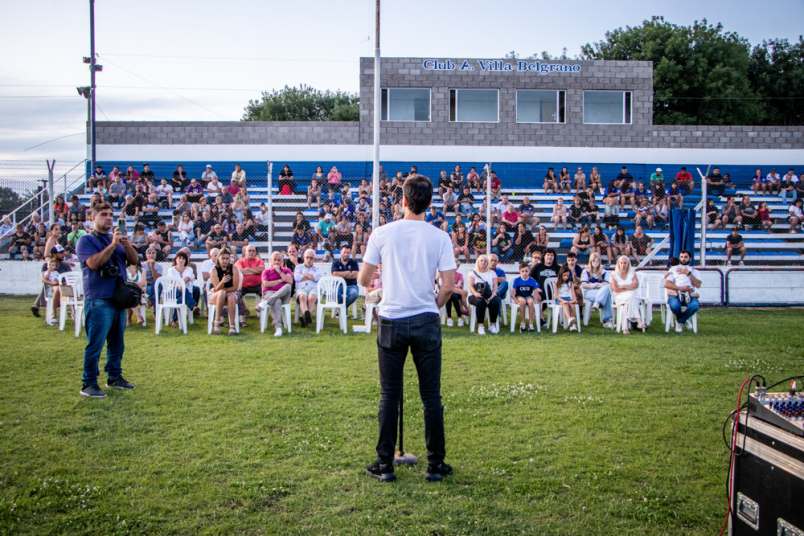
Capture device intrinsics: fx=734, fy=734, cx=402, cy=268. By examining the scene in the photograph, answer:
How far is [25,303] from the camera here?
52.2 ft

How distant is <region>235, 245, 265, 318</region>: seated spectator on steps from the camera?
13.1m

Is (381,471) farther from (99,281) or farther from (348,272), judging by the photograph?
(348,272)

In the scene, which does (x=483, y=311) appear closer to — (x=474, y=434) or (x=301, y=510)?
(x=474, y=434)

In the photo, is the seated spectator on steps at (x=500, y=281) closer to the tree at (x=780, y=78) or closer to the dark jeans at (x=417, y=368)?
the dark jeans at (x=417, y=368)

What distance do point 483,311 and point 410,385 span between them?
464 cm

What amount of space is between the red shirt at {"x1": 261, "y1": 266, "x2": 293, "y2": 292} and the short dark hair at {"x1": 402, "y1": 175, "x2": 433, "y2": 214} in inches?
308

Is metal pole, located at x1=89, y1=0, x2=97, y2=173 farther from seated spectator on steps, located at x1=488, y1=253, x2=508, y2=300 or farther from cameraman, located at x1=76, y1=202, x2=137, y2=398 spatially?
cameraman, located at x1=76, y1=202, x2=137, y2=398

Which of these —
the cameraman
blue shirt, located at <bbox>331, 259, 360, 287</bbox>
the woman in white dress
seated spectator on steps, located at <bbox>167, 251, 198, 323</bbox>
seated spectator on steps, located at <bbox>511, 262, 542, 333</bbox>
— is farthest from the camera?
Result: blue shirt, located at <bbox>331, 259, 360, 287</bbox>

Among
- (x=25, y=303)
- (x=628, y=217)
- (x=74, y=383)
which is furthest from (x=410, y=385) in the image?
(x=628, y=217)

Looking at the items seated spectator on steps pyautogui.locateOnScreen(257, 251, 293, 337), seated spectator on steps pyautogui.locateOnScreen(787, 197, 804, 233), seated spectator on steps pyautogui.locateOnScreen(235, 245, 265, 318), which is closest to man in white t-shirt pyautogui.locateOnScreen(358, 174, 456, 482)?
seated spectator on steps pyautogui.locateOnScreen(257, 251, 293, 337)

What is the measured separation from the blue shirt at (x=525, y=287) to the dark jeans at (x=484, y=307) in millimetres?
534

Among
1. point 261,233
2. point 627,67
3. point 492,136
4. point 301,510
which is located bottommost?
point 301,510

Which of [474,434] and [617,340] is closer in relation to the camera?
[474,434]

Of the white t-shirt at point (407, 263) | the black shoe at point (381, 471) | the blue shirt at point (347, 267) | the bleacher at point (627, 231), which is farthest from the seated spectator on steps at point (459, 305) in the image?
the white t-shirt at point (407, 263)
